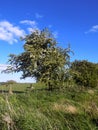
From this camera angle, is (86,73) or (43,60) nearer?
(43,60)

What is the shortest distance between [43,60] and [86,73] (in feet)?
36.8

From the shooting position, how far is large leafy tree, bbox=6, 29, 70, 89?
1629 inches

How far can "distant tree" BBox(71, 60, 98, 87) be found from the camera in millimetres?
49869

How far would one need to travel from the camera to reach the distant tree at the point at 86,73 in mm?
49869

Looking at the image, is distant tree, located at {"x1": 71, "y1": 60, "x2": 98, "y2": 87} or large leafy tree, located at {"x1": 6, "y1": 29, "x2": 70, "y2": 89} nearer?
large leafy tree, located at {"x1": 6, "y1": 29, "x2": 70, "y2": 89}

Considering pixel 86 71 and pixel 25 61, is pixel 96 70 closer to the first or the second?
pixel 86 71

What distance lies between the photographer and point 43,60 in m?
→ 41.9

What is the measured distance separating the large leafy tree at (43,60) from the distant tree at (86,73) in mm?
6289

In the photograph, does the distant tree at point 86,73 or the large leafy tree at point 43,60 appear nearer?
the large leafy tree at point 43,60

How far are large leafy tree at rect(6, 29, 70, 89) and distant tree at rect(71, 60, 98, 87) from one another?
20.6 feet

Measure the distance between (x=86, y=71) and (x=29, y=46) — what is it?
13.2 m

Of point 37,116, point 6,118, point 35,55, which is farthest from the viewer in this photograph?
point 35,55

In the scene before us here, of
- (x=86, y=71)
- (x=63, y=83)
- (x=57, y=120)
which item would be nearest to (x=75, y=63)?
(x=86, y=71)

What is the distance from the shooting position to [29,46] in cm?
4153
